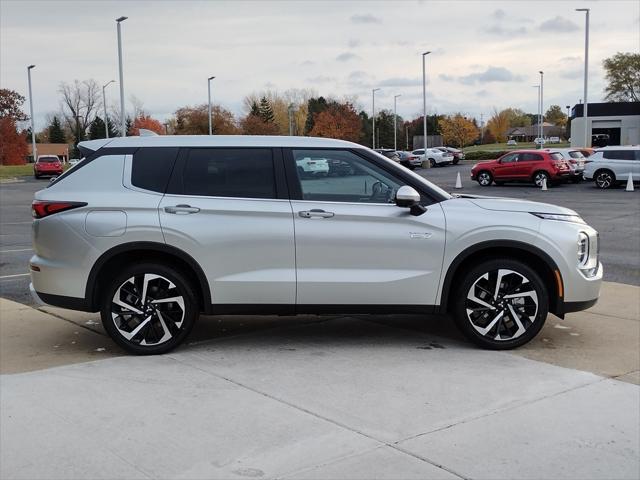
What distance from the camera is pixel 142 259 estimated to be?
19.3 feet

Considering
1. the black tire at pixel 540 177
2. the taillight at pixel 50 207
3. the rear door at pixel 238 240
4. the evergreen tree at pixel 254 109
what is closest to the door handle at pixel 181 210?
the rear door at pixel 238 240

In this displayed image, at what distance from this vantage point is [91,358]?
5.85 meters

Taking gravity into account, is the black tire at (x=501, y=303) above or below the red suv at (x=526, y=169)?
below

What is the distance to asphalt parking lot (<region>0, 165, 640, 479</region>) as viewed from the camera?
3762 millimetres

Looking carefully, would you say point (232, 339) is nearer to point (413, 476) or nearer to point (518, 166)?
point (413, 476)

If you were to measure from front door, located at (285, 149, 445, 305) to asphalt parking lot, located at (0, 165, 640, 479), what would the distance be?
1.65 ft

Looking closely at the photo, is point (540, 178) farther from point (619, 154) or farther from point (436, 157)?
point (436, 157)

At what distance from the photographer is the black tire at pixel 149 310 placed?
18.9 feet

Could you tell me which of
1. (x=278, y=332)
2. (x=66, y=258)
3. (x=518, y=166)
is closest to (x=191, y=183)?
(x=66, y=258)

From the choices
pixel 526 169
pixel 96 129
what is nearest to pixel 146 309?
pixel 526 169

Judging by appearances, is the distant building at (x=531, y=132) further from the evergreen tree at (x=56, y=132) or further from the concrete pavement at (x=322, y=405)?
the concrete pavement at (x=322, y=405)

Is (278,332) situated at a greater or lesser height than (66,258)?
lesser

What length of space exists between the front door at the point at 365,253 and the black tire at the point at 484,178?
28151mm

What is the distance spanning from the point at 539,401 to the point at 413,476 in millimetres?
1457
